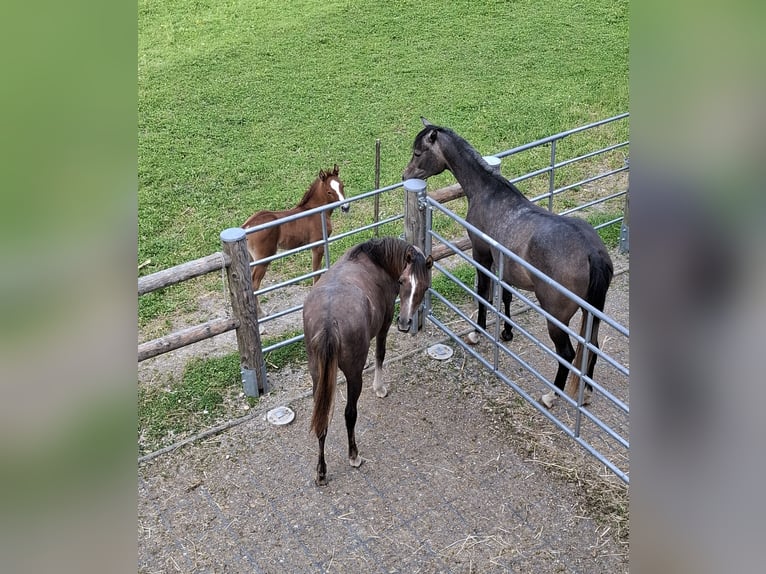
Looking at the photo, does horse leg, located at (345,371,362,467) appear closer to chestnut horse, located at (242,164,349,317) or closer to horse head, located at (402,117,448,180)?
chestnut horse, located at (242,164,349,317)

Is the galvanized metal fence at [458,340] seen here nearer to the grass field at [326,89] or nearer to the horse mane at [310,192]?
the horse mane at [310,192]

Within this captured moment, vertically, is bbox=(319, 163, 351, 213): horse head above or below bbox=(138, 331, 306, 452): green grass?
above

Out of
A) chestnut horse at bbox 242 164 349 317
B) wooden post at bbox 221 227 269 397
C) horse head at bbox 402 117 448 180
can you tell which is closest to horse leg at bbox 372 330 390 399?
wooden post at bbox 221 227 269 397

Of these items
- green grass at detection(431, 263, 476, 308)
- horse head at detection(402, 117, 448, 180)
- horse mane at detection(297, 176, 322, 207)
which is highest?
horse head at detection(402, 117, 448, 180)

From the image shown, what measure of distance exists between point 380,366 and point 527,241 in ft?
4.15

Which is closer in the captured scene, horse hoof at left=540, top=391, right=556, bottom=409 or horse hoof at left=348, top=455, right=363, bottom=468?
horse hoof at left=348, top=455, right=363, bottom=468

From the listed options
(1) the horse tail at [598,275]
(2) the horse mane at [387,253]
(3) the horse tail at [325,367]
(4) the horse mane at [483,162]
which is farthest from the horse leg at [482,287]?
(3) the horse tail at [325,367]

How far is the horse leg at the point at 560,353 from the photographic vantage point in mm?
4363

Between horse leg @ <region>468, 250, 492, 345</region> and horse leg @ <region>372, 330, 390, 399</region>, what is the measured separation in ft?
2.70

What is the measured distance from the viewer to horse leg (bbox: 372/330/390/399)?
464 cm

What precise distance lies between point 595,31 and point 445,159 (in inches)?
268
